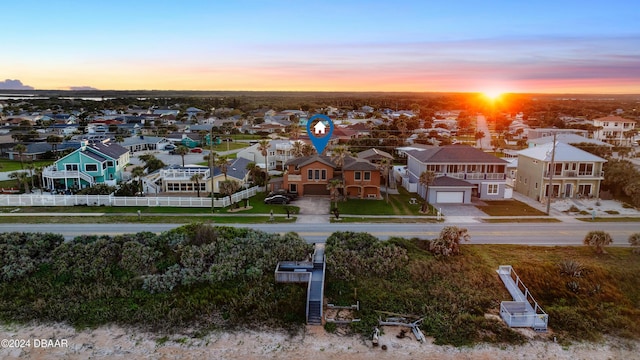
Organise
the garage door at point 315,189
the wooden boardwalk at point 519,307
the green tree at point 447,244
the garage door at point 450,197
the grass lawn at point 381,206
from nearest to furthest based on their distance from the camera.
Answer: the wooden boardwalk at point 519,307, the green tree at point 447,244, the grass lawn at point 381,206, the garage door at point 450,197, the garage door at point 315,189

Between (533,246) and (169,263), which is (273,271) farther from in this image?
(533,246)

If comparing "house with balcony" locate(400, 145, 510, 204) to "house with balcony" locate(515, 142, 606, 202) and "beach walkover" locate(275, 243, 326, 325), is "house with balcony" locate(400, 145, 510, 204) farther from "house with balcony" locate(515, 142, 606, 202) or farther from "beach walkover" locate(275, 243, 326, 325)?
"beach walkover" locate(275, 243, 326, 325)

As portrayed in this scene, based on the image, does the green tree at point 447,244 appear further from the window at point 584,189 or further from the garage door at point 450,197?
the window at point 584,189

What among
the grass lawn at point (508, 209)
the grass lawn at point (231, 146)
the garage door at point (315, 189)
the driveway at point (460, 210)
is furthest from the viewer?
the grass lawn at point (231, 146)

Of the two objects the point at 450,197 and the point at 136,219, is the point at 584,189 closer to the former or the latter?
the point at 450,197

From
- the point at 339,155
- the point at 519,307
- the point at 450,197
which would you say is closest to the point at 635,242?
the point at 519,307

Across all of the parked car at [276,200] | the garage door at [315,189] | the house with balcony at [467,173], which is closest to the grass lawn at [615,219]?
the house with balcony at [467,173]

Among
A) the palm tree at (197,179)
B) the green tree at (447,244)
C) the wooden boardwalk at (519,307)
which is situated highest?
the palm tree at (197,179)
